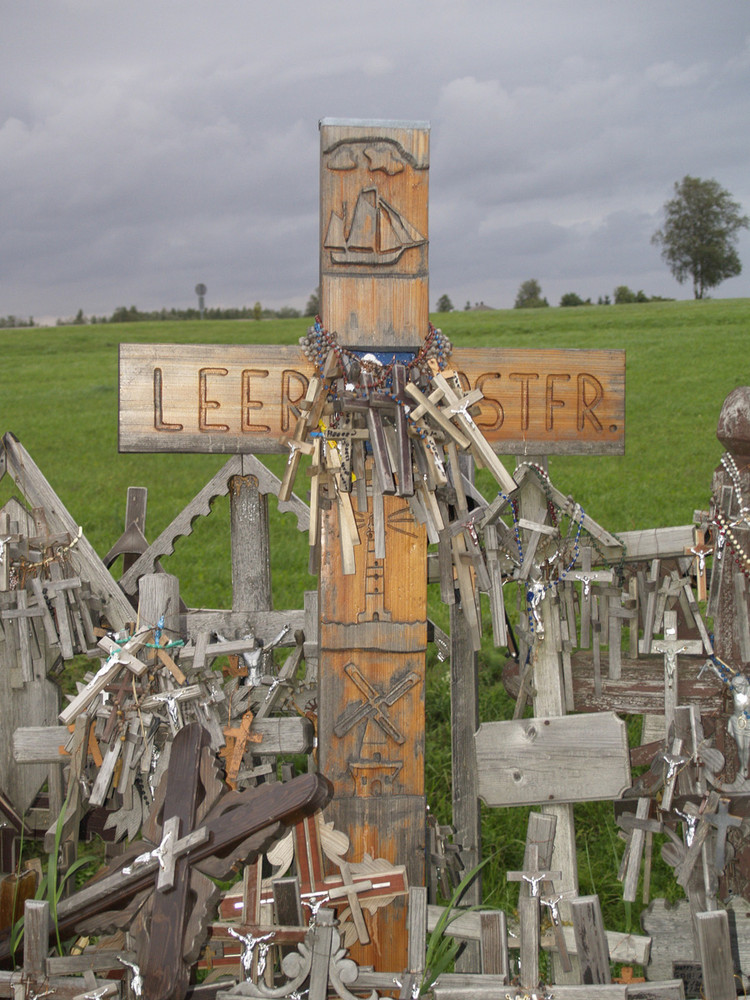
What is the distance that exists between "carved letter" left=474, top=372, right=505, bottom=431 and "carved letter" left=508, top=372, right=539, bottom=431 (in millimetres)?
93

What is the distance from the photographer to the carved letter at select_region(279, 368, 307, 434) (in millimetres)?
4391

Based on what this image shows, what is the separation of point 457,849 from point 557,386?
7.76 feet

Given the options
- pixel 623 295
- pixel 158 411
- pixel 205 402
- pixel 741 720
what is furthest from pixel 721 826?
pixel 623 295

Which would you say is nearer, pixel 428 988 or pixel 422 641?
pixel 428 988

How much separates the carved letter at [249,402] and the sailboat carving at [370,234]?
63 centimetres

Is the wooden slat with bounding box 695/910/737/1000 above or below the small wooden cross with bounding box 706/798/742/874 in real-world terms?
below

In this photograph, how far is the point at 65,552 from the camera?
536 cm

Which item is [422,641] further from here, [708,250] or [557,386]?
[708,250]

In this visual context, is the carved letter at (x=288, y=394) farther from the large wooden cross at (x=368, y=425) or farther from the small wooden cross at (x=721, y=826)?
the small wooden cross at (x=721, y=826)

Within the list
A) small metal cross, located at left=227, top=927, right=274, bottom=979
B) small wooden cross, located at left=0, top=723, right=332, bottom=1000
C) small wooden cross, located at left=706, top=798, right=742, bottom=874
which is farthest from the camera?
small wooden cross, located at left=706, top=798, right=742, bottom=874

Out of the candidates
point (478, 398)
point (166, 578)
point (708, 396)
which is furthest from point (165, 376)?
point (708, 396)

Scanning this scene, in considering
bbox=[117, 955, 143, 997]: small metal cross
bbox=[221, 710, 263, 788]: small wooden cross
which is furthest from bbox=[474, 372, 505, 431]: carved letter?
bbox=[117, 955, 143, 997]: small metal cross

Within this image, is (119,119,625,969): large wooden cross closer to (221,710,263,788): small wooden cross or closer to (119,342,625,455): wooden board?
(119,342,625,455): wooden board

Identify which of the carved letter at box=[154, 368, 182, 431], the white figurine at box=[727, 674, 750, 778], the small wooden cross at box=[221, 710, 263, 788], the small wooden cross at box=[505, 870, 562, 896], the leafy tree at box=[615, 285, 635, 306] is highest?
the leafy tree at box=[615, 285, 635, 306]
